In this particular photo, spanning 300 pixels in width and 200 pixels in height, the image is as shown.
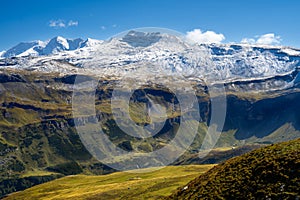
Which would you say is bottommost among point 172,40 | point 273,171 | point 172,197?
point 172,197

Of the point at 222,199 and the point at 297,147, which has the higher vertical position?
the point at 297,147

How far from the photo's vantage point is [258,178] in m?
34.1

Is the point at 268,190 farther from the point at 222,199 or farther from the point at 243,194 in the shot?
the point at 222,199

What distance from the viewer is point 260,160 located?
121ft

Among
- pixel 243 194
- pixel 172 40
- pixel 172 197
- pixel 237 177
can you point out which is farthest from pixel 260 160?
pixel 172 40

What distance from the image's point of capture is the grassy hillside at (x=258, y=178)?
31.7 metres

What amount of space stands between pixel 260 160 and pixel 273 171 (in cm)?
326

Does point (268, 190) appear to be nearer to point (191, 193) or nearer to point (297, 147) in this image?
point (297, 147)

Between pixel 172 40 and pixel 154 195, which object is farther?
pixel 154 195

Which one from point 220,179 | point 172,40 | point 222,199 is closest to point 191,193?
point 220,179

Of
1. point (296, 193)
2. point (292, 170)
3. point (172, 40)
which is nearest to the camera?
point (296, 193)

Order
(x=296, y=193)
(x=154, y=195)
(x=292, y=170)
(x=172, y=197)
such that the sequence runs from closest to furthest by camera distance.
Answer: (x=296, y=193) < (x=292, y=170) < (x=172, y=197) < (x=154, y=195)

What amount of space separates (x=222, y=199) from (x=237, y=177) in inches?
127

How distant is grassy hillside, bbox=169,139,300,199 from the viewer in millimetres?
31694
